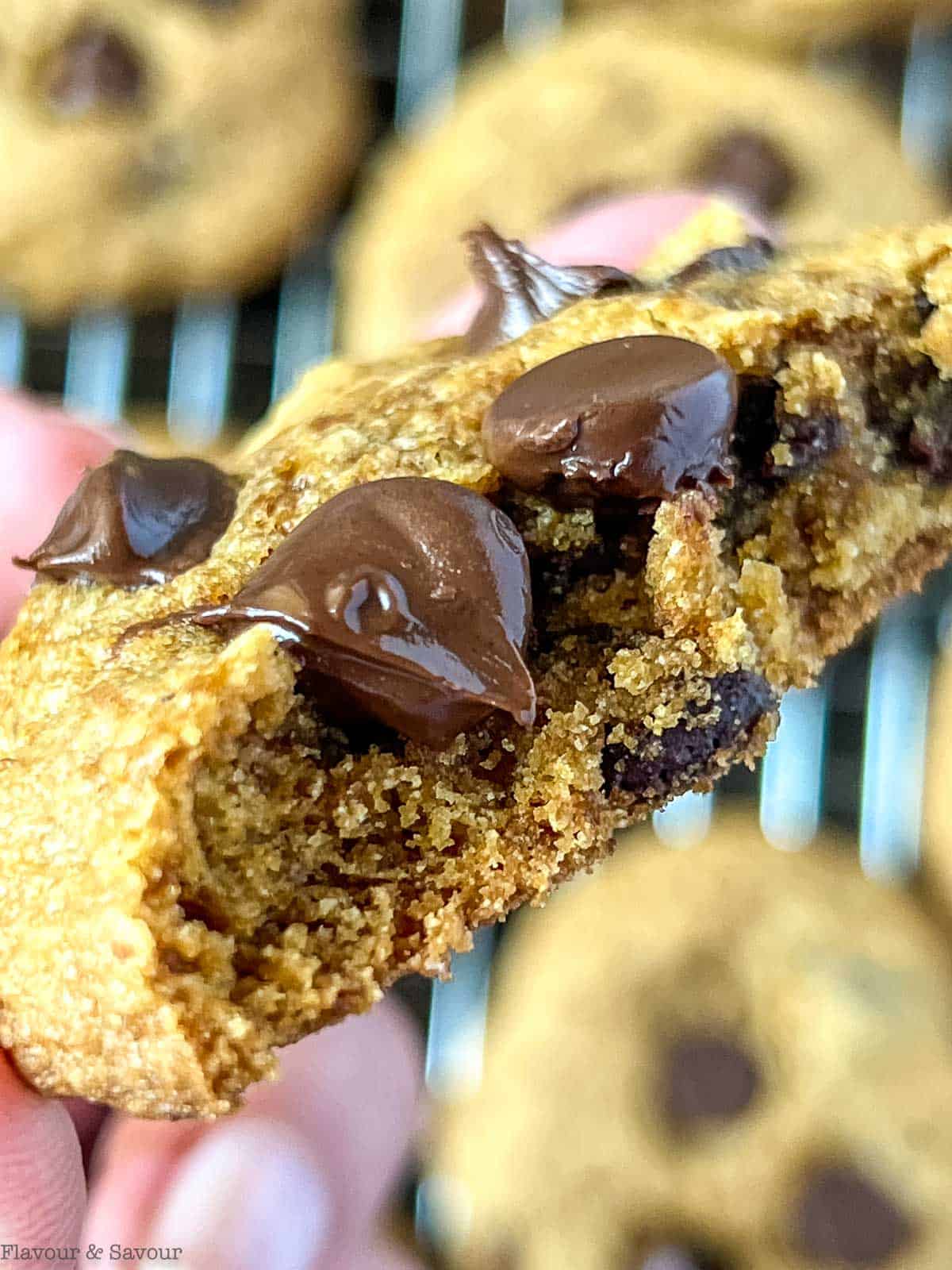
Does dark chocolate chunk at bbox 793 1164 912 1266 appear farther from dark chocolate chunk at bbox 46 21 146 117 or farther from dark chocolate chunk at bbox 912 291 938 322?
dark chocolate chunk at bbox 46 21 146 117

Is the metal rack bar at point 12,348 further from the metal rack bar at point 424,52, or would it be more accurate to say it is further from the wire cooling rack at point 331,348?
the metal rack bar at point 424,52

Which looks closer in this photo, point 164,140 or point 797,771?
point 164,140

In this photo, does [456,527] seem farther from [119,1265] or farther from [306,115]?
[306,115]

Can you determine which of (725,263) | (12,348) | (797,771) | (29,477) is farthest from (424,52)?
(725,263)

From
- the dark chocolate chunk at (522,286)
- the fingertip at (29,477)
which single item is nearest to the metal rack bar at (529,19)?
the fingertip at (29,477)

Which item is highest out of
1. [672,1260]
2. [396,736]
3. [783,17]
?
[783,17]

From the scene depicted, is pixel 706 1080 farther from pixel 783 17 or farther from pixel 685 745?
pixel 783 17

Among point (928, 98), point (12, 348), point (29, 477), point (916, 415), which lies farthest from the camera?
point (12, 348)
